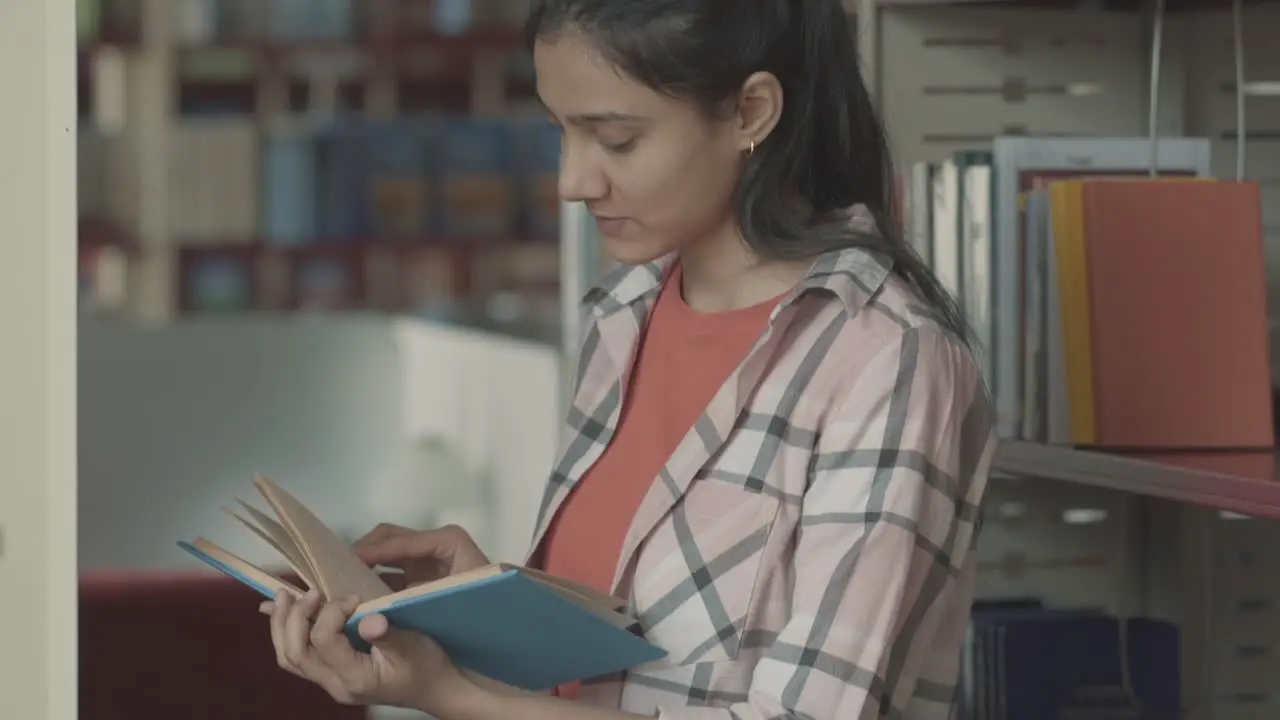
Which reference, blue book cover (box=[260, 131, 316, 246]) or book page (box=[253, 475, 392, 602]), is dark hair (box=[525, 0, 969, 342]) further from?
blue book cover (box=[260, 131, 316, 246])

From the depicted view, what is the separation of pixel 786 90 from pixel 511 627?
36cm

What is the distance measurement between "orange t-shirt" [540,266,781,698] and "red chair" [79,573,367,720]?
0.94 m

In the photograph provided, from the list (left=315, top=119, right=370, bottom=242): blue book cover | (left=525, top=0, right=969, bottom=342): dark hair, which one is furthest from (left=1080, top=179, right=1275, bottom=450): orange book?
(left=315, top=119, right=370, bottom=242): blue book cover

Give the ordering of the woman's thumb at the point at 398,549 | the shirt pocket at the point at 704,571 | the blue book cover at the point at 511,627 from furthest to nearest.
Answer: the woman's thumb at the point at 398,549
the shirt pocket at the point at 704,571
the blue book cover at the point at 511,627

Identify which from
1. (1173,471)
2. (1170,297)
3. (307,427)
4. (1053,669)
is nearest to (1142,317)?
(1170,297)

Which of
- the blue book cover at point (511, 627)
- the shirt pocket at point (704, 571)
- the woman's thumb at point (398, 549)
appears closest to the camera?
the blue book cover at point (511, 627)

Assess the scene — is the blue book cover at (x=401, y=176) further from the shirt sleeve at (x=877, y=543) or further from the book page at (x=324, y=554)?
the shirt sleeve at (x=877, y=543)

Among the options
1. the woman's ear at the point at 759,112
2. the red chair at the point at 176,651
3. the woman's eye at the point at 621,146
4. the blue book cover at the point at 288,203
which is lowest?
the red chair at the point at 176,651

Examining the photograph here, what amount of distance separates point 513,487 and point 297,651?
2.02 m

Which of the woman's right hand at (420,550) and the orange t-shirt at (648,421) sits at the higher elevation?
the orange t-shirt at (648,421)

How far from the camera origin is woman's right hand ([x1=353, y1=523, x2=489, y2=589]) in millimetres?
1187

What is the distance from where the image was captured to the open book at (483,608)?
87cm

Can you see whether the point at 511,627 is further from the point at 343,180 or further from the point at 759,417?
the point at 343,180

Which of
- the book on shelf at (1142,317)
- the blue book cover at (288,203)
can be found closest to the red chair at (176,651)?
the book on shelf at (1142,317)
